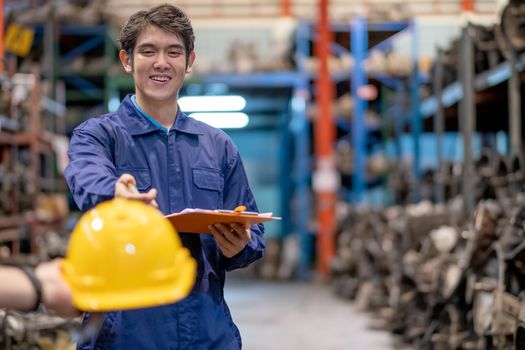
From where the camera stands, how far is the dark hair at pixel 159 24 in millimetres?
2092

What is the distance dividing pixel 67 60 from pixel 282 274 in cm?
532

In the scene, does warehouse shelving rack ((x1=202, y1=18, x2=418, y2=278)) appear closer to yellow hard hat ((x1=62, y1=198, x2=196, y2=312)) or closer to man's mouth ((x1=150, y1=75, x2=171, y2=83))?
man's mouth ((x1=150, y1=75, x2=171, y2=83))

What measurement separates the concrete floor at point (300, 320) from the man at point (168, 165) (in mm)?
4329

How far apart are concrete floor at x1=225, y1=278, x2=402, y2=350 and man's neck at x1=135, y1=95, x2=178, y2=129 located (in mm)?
4445

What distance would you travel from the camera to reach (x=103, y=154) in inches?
80.5

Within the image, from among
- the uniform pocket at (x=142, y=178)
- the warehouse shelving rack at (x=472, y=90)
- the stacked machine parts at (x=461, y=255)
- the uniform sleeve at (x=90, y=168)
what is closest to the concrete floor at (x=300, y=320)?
the stacked machine parts at (x=461, y=255)

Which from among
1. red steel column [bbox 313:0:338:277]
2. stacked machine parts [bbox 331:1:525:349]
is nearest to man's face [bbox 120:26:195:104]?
stacked machine parts [bbox 331:1:525:349]

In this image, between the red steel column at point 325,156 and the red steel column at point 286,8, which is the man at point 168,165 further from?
the red steel column at point 286,8

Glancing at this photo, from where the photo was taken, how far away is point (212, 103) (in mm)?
14844

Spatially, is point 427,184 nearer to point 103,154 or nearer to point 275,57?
point 275,57

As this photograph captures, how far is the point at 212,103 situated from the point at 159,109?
12.7 meters

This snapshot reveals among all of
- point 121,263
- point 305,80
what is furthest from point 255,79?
point 121,263

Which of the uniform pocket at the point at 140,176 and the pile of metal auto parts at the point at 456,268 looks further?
the pile of metal auto parts at the point at 456,268

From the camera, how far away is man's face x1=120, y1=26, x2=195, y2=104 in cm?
209
